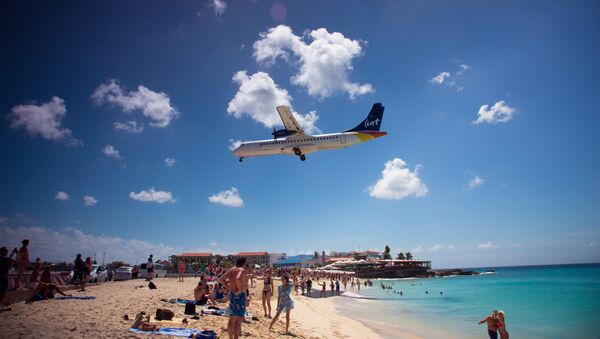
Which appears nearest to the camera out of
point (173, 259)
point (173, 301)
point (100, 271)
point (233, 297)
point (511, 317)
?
point (233, 297)

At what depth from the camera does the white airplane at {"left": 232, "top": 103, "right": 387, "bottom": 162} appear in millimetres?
24000

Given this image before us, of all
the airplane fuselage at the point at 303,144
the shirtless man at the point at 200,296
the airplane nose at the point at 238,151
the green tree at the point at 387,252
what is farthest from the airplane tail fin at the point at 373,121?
the green tree at the point at 387,252

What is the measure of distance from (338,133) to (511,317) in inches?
700

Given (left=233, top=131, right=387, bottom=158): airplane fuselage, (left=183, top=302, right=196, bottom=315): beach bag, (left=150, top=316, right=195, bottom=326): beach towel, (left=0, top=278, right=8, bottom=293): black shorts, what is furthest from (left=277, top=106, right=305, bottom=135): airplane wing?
(left=0, top=278, right=8, bottom=293): black shorts

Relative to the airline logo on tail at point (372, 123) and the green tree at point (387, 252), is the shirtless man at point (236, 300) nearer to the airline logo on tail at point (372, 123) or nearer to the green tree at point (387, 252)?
the airline logo on tail at point (372, 123)

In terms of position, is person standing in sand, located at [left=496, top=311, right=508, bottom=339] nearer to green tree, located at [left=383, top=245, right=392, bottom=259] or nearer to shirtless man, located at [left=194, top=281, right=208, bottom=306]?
shirtless man, located at [left=194, top=281, right=208, bottom=306]

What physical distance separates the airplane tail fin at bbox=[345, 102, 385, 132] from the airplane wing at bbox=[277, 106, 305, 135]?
4.38m

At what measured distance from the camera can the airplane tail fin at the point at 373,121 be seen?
25.1 m

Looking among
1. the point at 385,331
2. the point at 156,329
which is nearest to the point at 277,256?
the point at 385,331

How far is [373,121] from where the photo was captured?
998 inches

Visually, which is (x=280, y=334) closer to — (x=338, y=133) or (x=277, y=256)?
(x=338, y=133)

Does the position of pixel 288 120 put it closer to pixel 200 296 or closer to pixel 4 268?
pixel 200 296

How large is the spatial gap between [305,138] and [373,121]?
589cm

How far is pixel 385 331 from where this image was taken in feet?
47.4
